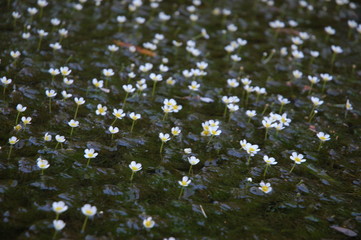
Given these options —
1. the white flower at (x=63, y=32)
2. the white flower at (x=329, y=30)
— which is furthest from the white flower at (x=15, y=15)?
the white flower at (x=329, y=30)

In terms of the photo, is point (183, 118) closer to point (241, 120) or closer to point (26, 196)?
point (241, 120)

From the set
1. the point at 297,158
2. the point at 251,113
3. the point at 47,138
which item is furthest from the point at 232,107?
the point at 47,138

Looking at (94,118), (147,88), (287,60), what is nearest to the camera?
(94,118)

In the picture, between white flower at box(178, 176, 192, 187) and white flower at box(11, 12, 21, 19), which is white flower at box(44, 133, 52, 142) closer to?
white flower at box(178, 176, 192, 187)

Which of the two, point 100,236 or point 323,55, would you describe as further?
point 323,55

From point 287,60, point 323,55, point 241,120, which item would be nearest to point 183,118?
point 241,120

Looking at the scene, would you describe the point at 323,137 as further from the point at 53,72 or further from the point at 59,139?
the point at 53,72
